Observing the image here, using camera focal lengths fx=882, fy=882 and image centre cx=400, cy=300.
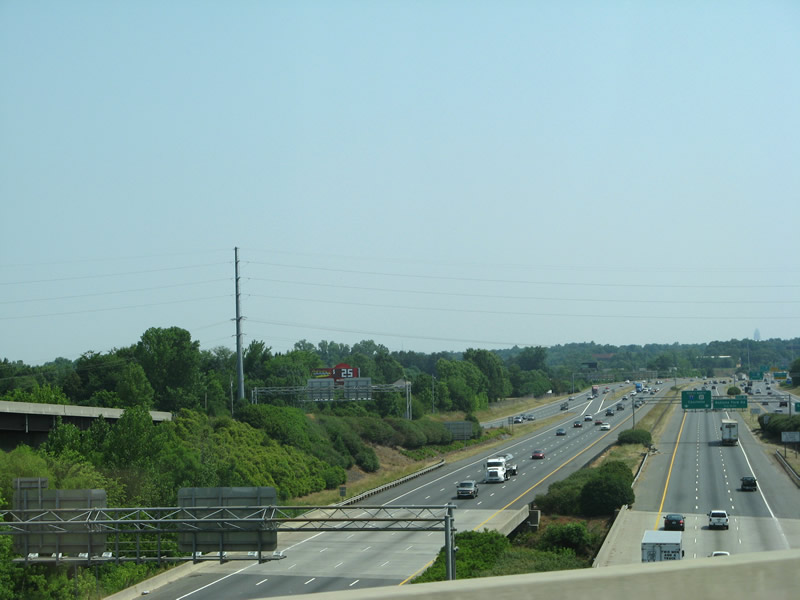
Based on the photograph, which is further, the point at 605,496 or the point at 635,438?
the point at 635,438

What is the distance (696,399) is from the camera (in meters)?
73.3

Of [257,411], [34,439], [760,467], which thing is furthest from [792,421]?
[34,439]

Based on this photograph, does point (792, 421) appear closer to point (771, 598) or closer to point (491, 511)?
point (491, 511)

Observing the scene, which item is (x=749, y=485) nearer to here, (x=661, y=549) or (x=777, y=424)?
(x=661, y=549)

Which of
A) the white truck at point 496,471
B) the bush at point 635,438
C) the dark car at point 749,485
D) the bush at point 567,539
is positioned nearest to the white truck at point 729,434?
the bush at point 635,438

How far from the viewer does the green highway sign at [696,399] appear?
72.8 meters

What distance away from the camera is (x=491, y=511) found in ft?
180

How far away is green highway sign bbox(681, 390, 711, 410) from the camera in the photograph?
239 feet

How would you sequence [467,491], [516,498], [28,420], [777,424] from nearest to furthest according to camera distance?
[28,420]
[516,498]
[467,491]
[777,424]

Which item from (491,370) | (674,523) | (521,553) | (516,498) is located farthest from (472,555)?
(491,370)

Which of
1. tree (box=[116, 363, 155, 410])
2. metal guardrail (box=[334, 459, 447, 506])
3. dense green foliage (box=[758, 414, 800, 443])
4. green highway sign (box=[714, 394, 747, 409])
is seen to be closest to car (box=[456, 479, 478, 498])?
metal guardrail (box=[334, 459, 447, 506])

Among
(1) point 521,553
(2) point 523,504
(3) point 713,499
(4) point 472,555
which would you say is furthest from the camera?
(2) point 523,504

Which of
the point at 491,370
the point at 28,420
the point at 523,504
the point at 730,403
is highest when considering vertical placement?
the point at 491,370

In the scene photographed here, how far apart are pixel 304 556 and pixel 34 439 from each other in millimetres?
17569
